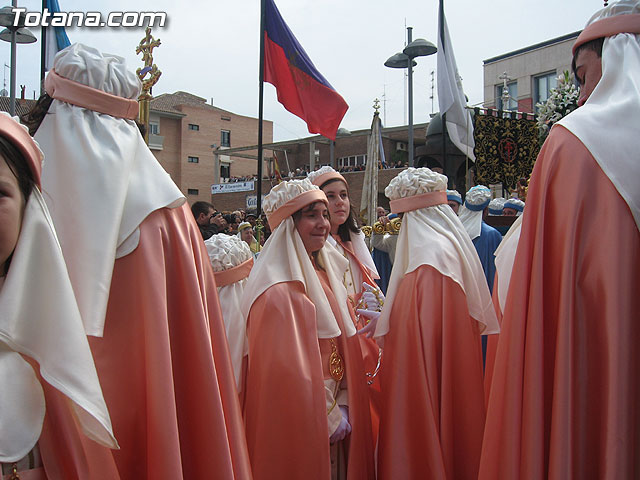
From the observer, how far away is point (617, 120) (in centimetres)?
187

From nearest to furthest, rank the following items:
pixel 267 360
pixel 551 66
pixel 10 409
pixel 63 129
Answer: pixel 10 409, pixel 63 129, pixel 267 360, pixel 551 66

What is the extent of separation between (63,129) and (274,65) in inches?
234

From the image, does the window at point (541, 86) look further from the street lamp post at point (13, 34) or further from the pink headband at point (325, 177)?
the pink headband at point (325, 177)

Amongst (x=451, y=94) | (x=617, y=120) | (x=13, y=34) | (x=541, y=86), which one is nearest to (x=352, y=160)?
(x=541, y=86)

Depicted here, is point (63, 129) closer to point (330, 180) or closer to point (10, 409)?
point (10, 409)

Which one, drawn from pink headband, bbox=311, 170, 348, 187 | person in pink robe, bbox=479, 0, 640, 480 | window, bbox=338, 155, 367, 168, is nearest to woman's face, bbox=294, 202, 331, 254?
pink headband, bbox=311, 170, 348, 187

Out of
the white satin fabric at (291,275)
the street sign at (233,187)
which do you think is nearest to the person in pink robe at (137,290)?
the white satin fabric at (291,275)

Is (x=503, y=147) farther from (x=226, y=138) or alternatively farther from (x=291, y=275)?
(x=226, y=138)

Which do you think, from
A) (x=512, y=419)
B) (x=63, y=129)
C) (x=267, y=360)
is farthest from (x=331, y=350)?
(x=63, y=129)

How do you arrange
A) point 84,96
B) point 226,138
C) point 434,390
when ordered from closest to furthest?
point 84,96 < point 434,390 < point 226,138

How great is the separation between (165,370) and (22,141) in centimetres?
89

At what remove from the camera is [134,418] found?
1906mm

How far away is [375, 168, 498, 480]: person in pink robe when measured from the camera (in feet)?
10.6

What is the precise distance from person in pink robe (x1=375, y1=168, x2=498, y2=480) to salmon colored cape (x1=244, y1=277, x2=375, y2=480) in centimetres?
56
